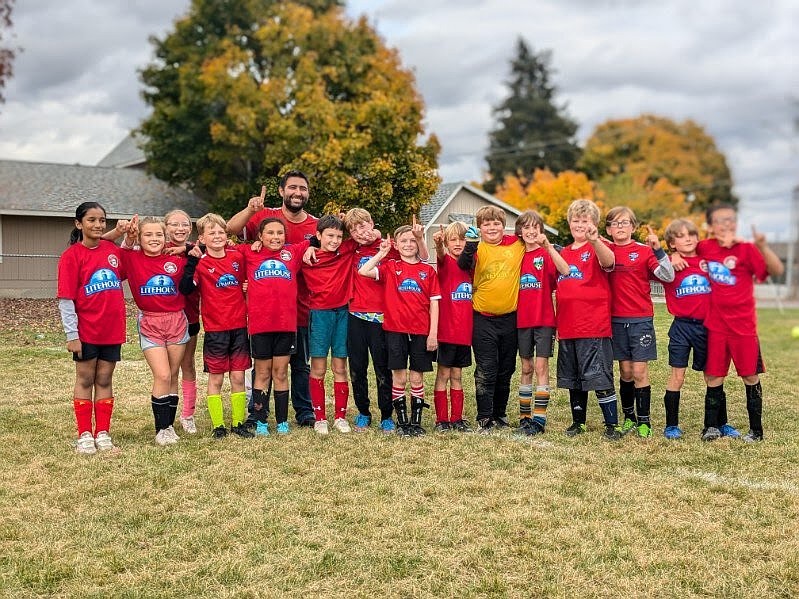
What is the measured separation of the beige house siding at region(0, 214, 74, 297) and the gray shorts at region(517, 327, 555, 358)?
383 inches

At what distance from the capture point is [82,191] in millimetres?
21062

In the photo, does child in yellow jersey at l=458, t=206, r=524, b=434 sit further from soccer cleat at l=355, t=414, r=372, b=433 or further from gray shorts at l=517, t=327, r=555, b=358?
soccer cleat at l=355, t=414, r=372, b=433

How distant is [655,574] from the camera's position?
10.6 feet

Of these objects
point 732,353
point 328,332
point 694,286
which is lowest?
point 732,353

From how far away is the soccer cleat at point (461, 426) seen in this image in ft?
20.1

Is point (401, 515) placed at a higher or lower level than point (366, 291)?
lower

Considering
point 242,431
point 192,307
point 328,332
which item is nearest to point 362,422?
point 328,332

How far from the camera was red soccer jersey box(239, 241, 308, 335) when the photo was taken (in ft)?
19.3

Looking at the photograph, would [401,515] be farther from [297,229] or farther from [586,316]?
[297,229]

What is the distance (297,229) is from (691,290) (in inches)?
133

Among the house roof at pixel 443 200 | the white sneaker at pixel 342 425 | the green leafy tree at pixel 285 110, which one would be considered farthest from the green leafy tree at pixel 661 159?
the white sneaker at pixel 342 425

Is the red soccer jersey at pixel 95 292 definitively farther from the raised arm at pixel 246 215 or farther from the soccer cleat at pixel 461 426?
the soccer cleat at pixel 461 426

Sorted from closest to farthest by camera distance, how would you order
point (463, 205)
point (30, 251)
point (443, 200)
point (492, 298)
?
point (492, 298) < point (30, 251) < point (443, 200) < point (463, 205)

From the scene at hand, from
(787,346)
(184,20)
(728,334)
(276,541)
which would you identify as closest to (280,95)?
(184,20)
